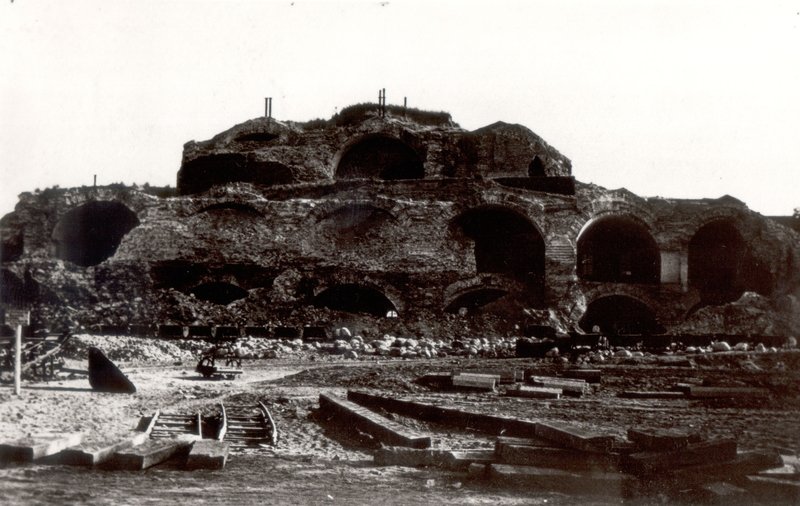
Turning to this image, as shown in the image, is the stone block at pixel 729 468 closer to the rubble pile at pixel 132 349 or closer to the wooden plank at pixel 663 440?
the wooden plank at pixel 663 440

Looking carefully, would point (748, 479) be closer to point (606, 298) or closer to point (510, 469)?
point (510, 469)

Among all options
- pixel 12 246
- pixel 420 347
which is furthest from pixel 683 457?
pixel 12 246

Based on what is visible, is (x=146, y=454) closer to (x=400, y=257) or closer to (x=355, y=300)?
(x=400, y=257)

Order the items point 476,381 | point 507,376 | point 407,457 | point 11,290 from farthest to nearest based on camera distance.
A: 1. point 11,290
2. point 507,376
3. point 476,381
4. point 407,457

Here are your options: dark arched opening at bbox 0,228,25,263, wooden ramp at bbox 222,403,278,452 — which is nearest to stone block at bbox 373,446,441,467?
wooden ramp at bbox 222,403,278,452

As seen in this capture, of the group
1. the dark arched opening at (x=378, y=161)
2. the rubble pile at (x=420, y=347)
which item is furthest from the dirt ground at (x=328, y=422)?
the dark arched opening at (x=378, y=161)

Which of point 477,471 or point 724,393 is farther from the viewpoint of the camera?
point 724,393

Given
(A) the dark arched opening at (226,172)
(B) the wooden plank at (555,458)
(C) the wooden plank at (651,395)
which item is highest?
(A) the dark arched opening at (226,172)
